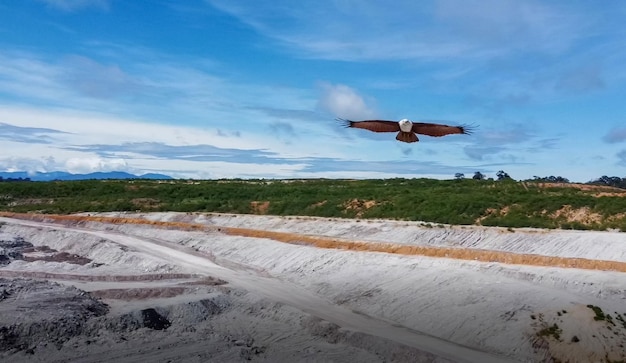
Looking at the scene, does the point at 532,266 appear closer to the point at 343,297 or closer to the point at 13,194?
the point at 343,297

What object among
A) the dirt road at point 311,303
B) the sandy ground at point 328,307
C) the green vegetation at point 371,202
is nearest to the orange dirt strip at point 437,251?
the sandy ground at point 328,307

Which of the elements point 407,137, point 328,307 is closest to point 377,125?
point 407,137

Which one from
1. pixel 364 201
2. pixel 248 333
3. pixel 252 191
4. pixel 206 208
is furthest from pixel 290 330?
pixel 252 191

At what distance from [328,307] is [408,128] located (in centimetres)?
2303

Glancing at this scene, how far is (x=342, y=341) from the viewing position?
23984 millimetres

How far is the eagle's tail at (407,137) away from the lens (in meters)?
8.20

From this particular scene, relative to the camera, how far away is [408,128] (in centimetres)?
811

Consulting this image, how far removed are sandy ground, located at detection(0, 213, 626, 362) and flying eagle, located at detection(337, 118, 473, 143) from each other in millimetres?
14729

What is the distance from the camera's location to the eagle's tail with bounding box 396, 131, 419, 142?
820 centimetres

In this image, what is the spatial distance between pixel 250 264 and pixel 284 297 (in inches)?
480

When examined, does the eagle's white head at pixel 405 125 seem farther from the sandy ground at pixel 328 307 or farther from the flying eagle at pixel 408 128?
the sandy ground at pixel 328 307

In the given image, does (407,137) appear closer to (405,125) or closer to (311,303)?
(405,125)

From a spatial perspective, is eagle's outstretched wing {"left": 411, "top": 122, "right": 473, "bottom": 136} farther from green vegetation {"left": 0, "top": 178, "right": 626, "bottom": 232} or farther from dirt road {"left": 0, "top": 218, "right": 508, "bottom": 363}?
green vegetation {"left": 0, "top": 178, "right": 626, "bottom": 232}

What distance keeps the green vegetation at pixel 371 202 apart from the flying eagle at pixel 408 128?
126 feet
